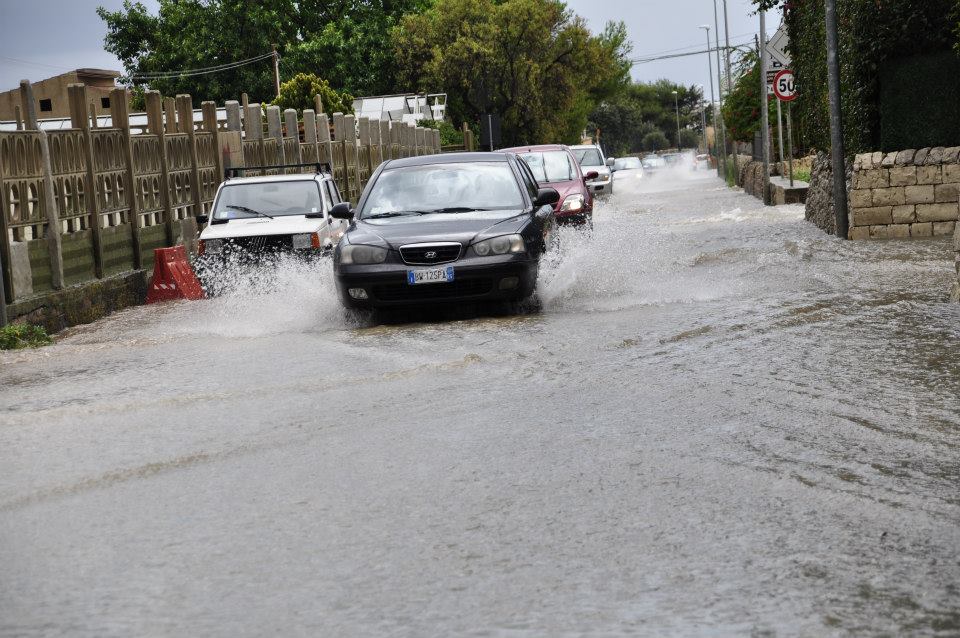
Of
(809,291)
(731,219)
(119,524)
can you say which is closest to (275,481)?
(119,524)

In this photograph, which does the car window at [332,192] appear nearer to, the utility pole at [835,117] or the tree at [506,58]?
the utility pole at [835,117]

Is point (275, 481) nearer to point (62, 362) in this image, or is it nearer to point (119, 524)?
point (119, 524)

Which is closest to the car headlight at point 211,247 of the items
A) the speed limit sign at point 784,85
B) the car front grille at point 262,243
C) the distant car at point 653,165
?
the car front grille at point 262,243

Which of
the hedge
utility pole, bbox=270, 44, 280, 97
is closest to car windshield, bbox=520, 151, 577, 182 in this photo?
the hedge

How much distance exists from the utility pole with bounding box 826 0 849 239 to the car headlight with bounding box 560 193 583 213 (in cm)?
432

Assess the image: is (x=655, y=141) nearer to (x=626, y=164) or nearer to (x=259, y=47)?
(x=259, y=47)

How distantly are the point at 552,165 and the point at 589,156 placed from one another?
16.6 m

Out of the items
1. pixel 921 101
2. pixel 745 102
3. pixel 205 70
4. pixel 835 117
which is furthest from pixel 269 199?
pixel 205 70

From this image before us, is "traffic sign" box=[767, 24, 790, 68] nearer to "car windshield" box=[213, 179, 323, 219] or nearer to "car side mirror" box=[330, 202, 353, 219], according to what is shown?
"car windshield" box=[213, 179, 323, 219]

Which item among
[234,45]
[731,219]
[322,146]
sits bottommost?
[731,219]

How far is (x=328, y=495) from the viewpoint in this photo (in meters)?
5.80

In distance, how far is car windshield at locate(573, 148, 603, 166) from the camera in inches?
1558

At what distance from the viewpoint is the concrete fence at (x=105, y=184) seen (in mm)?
13875

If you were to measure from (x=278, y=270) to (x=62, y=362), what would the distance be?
5879 millimetres
